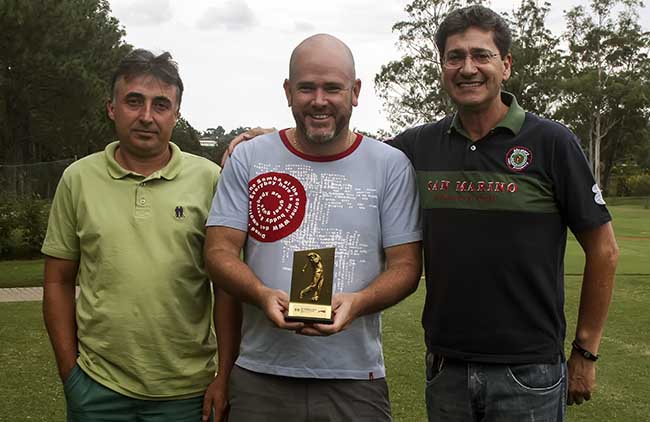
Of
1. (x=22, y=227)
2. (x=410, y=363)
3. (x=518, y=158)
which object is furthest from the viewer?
(x=22, y=227)

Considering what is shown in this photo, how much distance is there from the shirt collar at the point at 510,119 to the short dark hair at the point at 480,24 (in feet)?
0.62

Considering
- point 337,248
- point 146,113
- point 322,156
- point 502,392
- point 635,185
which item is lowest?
point 635,185

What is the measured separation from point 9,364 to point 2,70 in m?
25.0

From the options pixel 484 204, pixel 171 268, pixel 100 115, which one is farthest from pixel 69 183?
pixel 100 115

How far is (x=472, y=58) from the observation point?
3.40 m

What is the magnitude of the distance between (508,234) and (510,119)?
49 cm

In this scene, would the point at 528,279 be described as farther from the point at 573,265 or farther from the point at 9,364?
the point at 573,265

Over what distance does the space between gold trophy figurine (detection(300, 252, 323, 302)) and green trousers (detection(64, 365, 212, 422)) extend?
2.65 feet

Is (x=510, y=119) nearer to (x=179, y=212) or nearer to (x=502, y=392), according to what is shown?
(x=502, y=392)

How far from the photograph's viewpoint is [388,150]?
3.20 metres

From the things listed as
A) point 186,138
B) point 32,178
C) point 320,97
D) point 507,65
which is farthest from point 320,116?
point 186,138

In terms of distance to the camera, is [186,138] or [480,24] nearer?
[480,24]

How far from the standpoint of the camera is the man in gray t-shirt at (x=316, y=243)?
3000 millimetres

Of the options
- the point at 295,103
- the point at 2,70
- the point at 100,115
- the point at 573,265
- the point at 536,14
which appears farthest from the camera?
the point at 536,14
